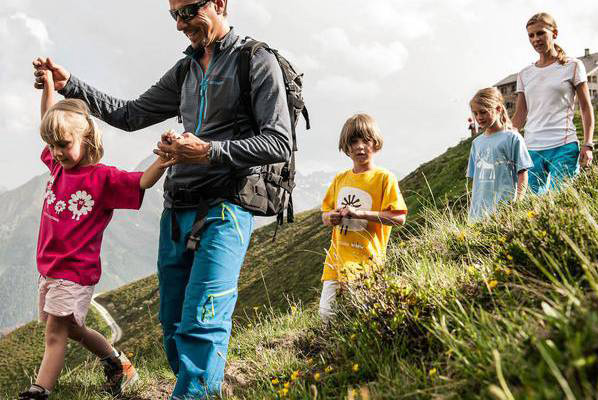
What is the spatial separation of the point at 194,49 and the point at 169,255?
1828mm

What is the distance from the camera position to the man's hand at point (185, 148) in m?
3.31

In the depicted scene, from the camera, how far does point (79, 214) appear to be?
14.4 feet

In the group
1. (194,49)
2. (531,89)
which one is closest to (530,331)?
(194,49)

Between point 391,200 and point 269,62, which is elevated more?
point 269,62

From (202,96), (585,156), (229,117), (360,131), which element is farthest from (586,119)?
(202,96)

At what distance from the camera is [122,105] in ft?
16.2

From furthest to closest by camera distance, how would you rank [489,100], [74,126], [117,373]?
[489,100]
[117,373]
[74,126]

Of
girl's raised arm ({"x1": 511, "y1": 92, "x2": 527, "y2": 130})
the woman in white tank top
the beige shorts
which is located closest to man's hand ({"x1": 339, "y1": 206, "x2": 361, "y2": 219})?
the beige shorts

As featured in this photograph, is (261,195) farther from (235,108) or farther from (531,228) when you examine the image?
(531,228)

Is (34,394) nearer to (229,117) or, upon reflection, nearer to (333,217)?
(229,117)

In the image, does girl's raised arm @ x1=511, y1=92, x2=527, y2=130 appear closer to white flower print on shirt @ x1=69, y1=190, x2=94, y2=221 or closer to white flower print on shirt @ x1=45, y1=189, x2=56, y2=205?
white flower print on shirt @ x1=69, y1=190, x2=94, y2=221

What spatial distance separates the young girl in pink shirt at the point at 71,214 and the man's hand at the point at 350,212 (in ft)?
5.76

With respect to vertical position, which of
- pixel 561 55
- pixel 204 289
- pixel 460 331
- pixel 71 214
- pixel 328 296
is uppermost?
pixel 561 55

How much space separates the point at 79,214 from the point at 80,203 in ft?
0.35
